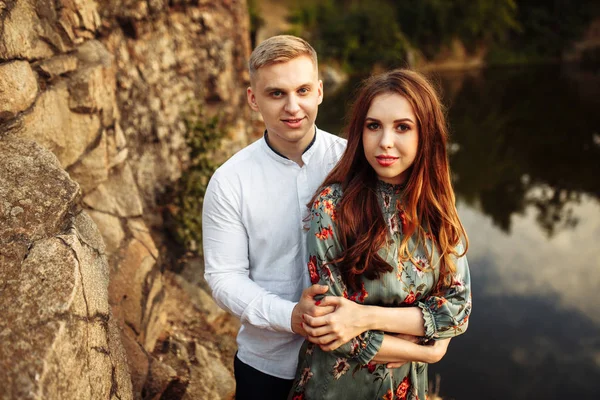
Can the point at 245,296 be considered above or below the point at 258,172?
below

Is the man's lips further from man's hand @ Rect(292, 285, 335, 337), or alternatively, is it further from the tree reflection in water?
the tree reflection in water

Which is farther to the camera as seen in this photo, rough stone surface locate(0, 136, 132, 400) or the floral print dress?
the floral print dress

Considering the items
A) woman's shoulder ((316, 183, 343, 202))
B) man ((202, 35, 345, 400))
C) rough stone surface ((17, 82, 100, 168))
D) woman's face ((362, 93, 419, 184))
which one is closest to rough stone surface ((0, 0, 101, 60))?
rough stone surface ((17, 82, 100, 168))

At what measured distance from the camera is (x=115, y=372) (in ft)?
5.74

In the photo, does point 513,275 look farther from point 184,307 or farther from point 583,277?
point 184,307

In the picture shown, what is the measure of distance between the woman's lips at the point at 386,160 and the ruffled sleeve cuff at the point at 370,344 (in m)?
0.54

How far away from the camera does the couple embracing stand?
65.6 inches

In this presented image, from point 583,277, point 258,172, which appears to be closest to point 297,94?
point 258,172

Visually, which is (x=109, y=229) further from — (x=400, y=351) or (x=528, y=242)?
(x=528, y=242)

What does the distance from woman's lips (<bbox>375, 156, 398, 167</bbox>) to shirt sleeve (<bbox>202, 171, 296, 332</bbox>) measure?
0.54m

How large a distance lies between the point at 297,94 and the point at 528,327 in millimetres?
4671

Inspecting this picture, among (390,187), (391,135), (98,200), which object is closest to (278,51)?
(391,135)

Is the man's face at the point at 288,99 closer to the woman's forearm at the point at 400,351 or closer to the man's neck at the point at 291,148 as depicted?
the man's neck at the point at 291,148

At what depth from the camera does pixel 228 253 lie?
74.4 inches
